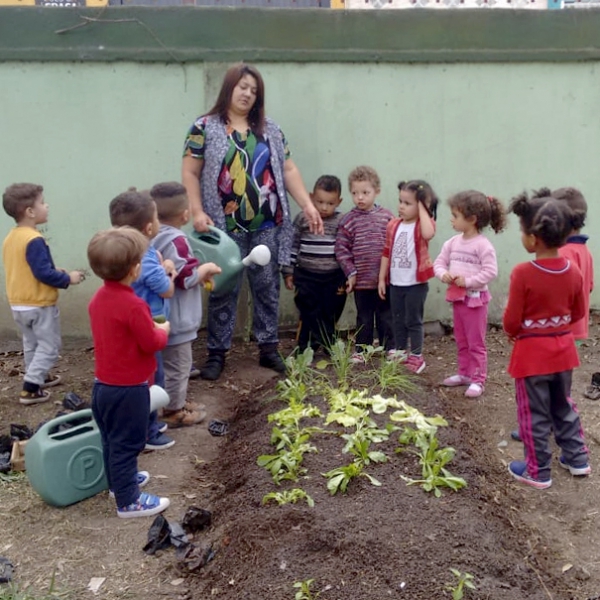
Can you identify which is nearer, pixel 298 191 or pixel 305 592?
pixel 305 592

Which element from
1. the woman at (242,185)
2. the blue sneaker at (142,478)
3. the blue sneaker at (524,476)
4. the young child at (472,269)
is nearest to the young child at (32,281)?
the woman at (242,185)

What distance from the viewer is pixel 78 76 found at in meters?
6.29

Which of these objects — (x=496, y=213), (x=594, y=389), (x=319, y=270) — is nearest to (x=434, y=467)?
(x=496, y=213)

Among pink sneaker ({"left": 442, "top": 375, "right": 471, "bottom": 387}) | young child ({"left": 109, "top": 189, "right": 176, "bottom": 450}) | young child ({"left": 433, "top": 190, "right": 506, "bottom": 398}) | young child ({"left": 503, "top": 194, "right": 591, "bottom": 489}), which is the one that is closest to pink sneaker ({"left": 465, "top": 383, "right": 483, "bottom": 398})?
young child ({"left": 433, "top": 190, "right": 506, "bottom": 398})

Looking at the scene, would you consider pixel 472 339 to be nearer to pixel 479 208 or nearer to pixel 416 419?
pixel 479 208

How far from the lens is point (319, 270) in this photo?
19.7ft

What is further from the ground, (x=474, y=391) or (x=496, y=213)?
(x=496, y=213)

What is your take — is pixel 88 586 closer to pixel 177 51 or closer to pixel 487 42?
pixel 177 51

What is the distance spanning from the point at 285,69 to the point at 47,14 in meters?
1.86

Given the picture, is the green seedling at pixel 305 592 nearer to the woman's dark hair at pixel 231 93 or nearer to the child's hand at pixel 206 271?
the child's hand at pixel 206 271

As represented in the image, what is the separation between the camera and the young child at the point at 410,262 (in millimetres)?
5594

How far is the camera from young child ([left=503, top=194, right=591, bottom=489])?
4.20 m

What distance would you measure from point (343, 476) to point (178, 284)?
1.62 meters

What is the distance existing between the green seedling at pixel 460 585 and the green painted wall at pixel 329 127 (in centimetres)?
384
